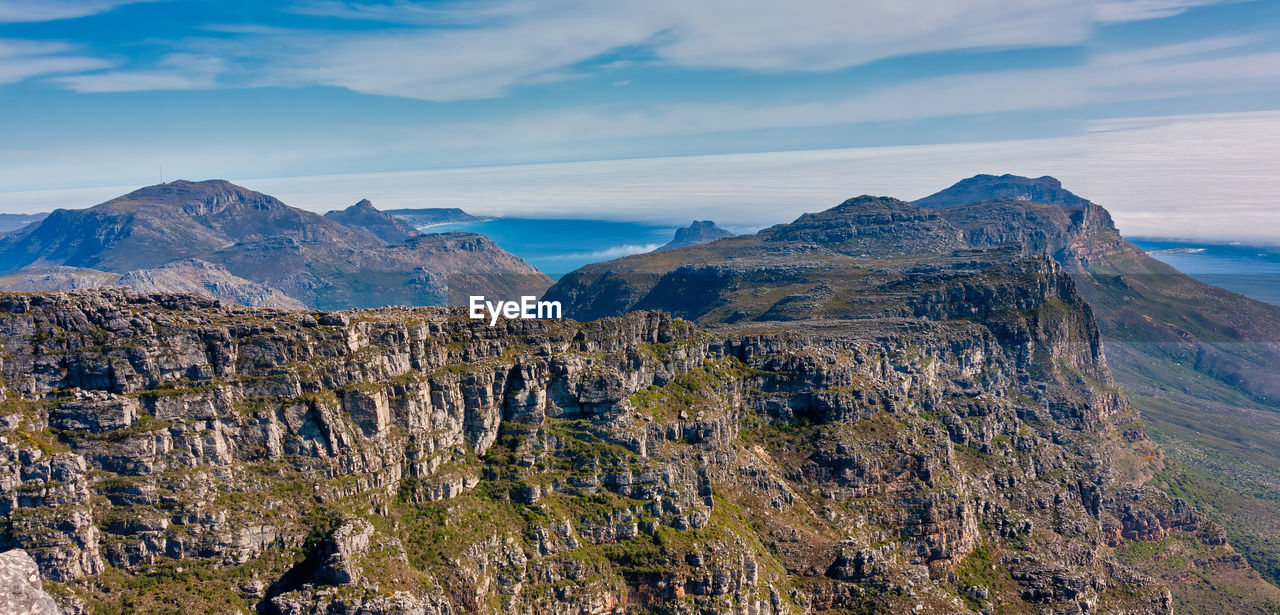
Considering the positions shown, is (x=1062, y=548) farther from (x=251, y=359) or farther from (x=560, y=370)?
(x=251, y=359)

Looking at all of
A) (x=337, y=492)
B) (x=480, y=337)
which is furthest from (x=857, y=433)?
(x=337, y=492)

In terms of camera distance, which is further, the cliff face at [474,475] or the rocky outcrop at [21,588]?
→ the cliff face at [474,475]

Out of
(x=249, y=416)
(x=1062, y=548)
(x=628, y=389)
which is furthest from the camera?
(x=1062, y=548)

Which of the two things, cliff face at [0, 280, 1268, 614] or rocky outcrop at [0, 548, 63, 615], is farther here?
cliff face at [0, 280, 1268, 614]
